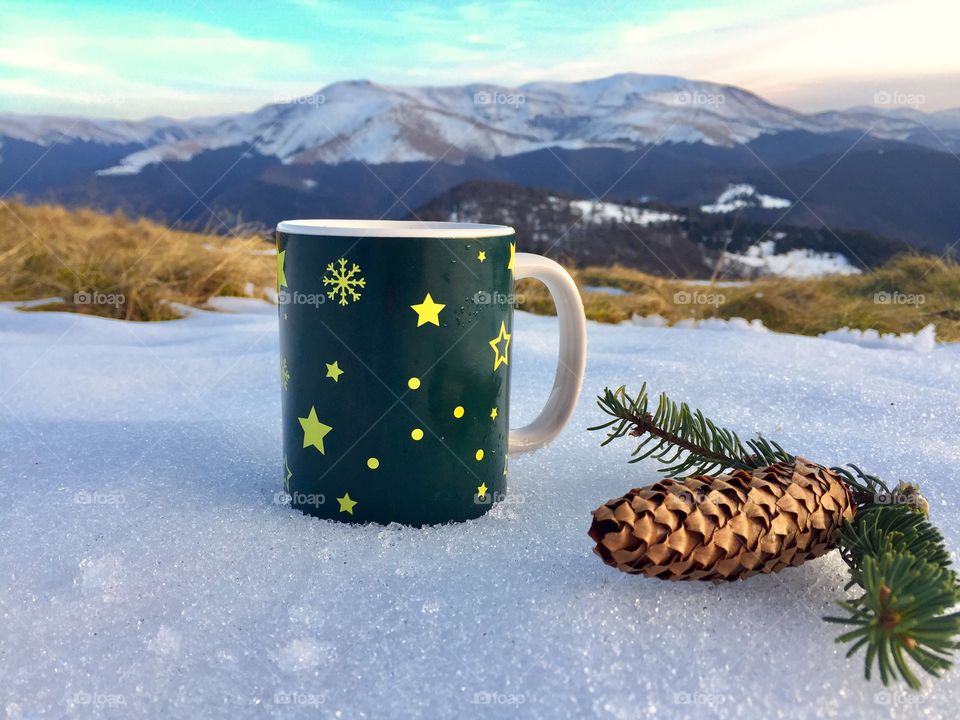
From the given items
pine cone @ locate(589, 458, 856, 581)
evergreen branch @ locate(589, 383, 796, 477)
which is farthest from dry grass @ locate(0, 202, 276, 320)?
pine cone @ locate(589, 458, 856, 581)

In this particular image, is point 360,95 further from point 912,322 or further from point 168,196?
point 912,322

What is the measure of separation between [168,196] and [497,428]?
413 centimetres

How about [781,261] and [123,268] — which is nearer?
[123,268]

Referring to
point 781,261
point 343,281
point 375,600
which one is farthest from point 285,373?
point 781,261

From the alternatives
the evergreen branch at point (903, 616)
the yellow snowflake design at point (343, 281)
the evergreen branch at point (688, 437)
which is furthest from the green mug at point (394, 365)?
the evergreen branch at point (903, 616)

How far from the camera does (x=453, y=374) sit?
0.84 m

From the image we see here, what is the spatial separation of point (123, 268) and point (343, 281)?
2.18 m

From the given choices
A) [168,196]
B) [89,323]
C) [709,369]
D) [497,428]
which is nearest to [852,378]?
[709,369]

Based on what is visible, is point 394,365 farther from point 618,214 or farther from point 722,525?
point 618,214

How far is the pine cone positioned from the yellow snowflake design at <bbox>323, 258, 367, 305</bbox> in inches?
13.0

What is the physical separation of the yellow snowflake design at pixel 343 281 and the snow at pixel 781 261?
2698 millimetres

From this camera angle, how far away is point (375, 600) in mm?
700

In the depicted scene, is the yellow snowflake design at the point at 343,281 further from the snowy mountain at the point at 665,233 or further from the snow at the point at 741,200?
the snow at the point at 741,200

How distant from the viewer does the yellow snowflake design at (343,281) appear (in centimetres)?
81
